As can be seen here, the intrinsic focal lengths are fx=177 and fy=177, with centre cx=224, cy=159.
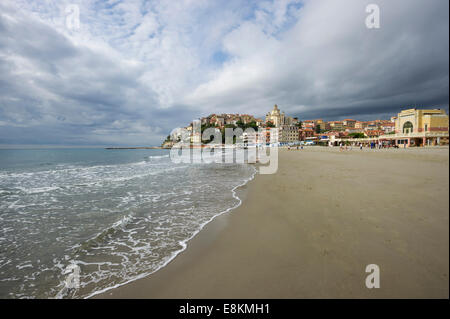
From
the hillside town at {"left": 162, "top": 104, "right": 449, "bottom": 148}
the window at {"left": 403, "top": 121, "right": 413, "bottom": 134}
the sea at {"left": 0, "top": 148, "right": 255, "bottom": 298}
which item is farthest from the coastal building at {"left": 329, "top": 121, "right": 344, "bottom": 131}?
the window at {"left": 403, "top": 121, "right": 413, "bottom": 134}

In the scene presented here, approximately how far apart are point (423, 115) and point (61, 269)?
4.95 meters

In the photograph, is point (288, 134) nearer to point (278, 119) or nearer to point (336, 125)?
point (278, 119)

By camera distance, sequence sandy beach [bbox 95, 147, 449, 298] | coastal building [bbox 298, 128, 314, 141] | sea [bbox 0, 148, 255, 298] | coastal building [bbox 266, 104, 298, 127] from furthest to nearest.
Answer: coastal building [bbox 266, 104, 298, 127], coastal building [bbox 298, 128, 314, 141], sea [bbox 0, 148, 255, 298], sandy beach [bbox 95, 147, 449, 298]

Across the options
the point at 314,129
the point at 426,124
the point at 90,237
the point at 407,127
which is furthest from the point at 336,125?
the point at 90,237

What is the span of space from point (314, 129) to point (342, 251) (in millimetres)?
112618

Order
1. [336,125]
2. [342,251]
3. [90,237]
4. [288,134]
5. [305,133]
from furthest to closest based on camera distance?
[336,125] < [305,133] < [288,134] < [90,237] < [342,251]

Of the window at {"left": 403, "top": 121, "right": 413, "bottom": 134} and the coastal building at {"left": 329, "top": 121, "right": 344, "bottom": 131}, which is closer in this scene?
the window at {"left": 403, "top": 121, "right": 413, "bottom": 134}

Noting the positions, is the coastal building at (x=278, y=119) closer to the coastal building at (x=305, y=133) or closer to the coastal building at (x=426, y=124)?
the coastal building at (x=305, y=133)

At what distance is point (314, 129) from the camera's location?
10138cm

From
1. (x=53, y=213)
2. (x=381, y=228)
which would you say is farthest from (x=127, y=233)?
(x=381, y=228)

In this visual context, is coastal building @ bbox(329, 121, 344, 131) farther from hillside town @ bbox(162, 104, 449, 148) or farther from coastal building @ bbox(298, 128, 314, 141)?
coastal building @ bbox(298, 128, 314, 141)

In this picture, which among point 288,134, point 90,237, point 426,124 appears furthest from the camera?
point 288,134

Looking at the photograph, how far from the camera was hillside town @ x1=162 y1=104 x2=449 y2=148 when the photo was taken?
1.84m

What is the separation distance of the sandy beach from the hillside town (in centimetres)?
32
